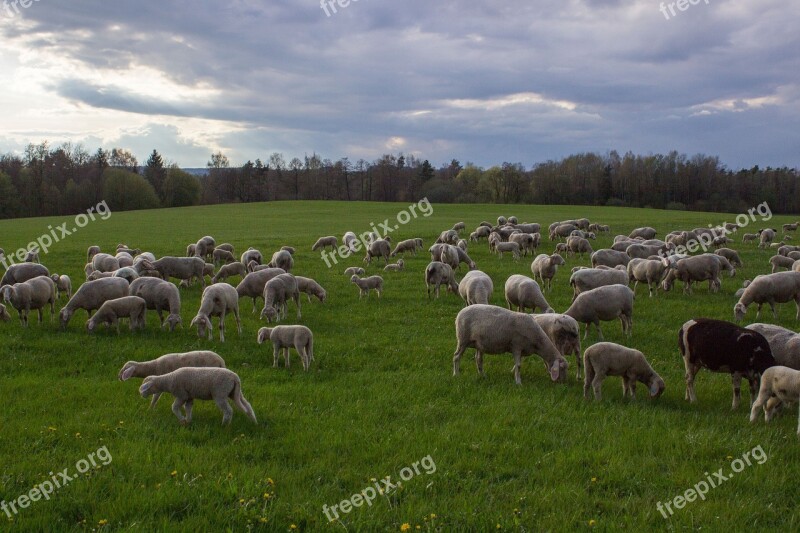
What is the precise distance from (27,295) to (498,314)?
1255 cm

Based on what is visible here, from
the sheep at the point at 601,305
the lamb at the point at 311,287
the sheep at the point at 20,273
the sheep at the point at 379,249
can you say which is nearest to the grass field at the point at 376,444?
the sheep at the point at 601,305

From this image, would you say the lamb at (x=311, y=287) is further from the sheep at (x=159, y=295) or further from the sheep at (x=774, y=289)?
the sheep at (x=774, y=289)

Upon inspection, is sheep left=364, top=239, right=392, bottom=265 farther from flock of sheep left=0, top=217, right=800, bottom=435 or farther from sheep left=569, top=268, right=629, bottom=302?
sheep left=569, top=268, right=629, bottom=302

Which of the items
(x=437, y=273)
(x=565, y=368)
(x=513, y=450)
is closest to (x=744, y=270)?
(x=437, y=273)

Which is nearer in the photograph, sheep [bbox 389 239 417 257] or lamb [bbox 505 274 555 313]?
lamb [bbox 505 274 555 313]

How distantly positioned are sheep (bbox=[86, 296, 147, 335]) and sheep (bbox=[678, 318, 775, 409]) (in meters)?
12.8

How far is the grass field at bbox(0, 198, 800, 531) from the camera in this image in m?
6.66

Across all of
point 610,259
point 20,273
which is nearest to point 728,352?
point 610,259

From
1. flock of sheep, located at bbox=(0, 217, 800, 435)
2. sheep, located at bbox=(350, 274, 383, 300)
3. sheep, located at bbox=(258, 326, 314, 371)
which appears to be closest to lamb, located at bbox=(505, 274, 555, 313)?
flock of sheep, located at bbox=(0, 217, 800, 435)

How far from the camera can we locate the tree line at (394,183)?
3888 inches

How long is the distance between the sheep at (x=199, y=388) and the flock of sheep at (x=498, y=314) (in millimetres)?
16

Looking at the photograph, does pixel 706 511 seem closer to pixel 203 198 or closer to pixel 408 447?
pixel 408 447

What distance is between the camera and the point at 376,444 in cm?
845

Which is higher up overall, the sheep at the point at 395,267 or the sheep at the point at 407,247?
the sheep at the point at 407,247
